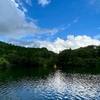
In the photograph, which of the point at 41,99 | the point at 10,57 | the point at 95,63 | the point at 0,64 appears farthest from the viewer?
the point at 10,57

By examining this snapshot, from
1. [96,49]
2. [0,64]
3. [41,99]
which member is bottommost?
[41,99]

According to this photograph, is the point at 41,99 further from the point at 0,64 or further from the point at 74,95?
the point at 0,64

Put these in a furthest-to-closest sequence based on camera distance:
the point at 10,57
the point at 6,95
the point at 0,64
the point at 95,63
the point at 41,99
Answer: the point at 10,57 → the point at 95,63 → the point at 0,64 → the point at 6,95 → the point at 41,99

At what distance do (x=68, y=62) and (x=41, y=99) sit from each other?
134m

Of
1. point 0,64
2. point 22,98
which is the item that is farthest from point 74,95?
point 0,64

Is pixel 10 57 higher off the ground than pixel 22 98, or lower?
higher

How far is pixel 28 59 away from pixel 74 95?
148504 mm

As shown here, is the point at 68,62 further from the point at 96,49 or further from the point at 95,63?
the point at 96,49

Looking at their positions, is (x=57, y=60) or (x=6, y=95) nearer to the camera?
(x=6, y=95)

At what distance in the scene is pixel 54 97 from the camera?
4556 centimetres

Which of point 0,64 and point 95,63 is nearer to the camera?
point 0,64

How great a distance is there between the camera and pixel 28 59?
633ft

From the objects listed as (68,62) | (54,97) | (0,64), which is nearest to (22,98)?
(54,97)

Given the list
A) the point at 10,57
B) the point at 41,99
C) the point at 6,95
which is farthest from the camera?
the point at 10,57
